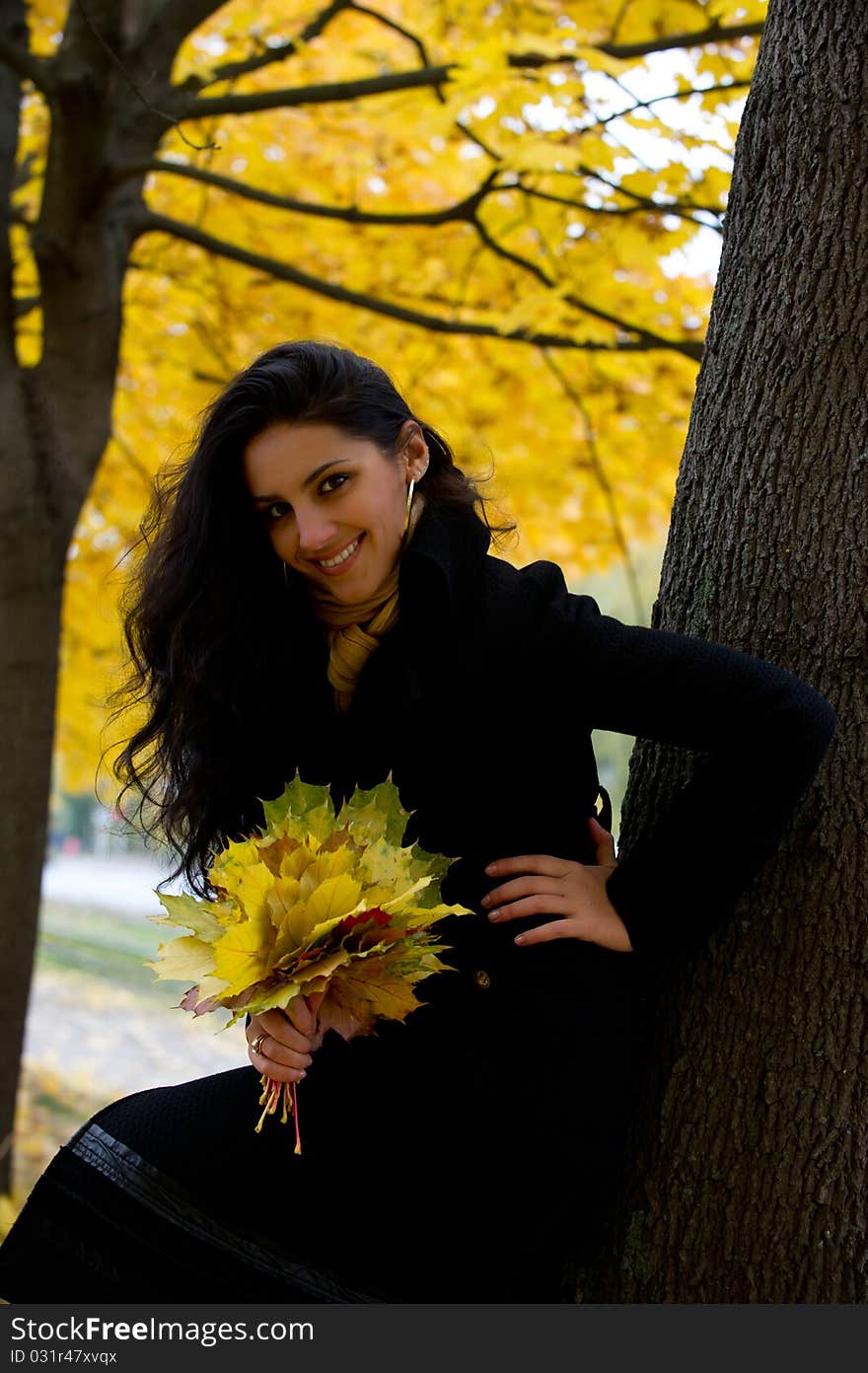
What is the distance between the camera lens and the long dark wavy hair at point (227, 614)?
2033 millimetres

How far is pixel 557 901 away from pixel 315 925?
38 cm

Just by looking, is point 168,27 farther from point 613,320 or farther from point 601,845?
point 601,845

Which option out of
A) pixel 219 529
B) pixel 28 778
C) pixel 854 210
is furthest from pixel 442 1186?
pixel 28 778

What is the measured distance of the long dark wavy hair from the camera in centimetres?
203

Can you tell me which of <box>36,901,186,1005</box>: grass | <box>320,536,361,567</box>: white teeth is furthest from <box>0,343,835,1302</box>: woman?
<box>36,901,186,1005</box>: grass

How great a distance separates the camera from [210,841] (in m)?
2.16

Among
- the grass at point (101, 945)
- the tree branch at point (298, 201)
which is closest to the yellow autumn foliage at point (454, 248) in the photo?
the tree branch at point (298, 201)

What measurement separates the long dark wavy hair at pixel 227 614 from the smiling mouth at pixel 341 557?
0.16 m

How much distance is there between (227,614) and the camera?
7.01 feet

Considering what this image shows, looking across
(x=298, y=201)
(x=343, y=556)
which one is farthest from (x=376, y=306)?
(x=343, y=556)

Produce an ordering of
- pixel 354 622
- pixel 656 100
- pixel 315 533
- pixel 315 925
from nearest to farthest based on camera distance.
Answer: pixel 315 925 → pixel 315 533 → pixel 354 622 → pixel 656 100

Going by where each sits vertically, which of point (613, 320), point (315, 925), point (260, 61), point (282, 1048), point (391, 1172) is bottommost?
point (391, 1172)

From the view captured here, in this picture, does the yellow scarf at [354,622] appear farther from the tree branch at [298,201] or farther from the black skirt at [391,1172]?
the tree branch at [298,201]

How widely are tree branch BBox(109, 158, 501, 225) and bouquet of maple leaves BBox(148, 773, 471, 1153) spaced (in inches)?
107
